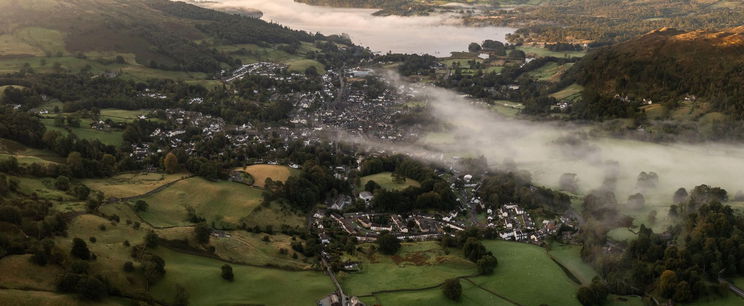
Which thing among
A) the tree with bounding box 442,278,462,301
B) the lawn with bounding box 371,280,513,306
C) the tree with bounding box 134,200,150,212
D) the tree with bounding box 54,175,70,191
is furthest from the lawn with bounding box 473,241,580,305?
the tree with bounding box 54,175,70,191

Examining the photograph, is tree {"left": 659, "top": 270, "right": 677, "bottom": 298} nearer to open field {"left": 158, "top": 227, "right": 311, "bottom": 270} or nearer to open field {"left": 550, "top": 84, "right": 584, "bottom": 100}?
open field {"left": 158, "top": 227, "right": 311, "bottom": 270}

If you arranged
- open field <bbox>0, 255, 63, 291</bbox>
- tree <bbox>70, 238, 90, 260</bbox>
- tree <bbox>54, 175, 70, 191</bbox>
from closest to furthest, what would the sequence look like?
1. open field <bbox>0, 255, 63, 291</bbox>
2. tree <bbox>70, 238, 90, 260</bbox>
3. tree <bbox>54, 175, 70, 191</bbox>

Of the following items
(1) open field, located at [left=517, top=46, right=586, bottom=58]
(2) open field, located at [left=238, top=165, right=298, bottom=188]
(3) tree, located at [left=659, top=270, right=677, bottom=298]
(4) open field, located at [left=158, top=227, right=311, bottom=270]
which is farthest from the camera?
(1) open field, located at [left=517, top=46, right=586, bottom=58]

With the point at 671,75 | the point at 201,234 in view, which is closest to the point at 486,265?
the point at 201,234

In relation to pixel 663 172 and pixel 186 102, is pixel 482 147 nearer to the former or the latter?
pixel 663 172

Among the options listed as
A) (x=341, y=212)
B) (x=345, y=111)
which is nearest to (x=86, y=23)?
(x=345, y=111)

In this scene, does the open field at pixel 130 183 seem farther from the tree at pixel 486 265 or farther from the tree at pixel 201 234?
the tree at pixel 486 265
